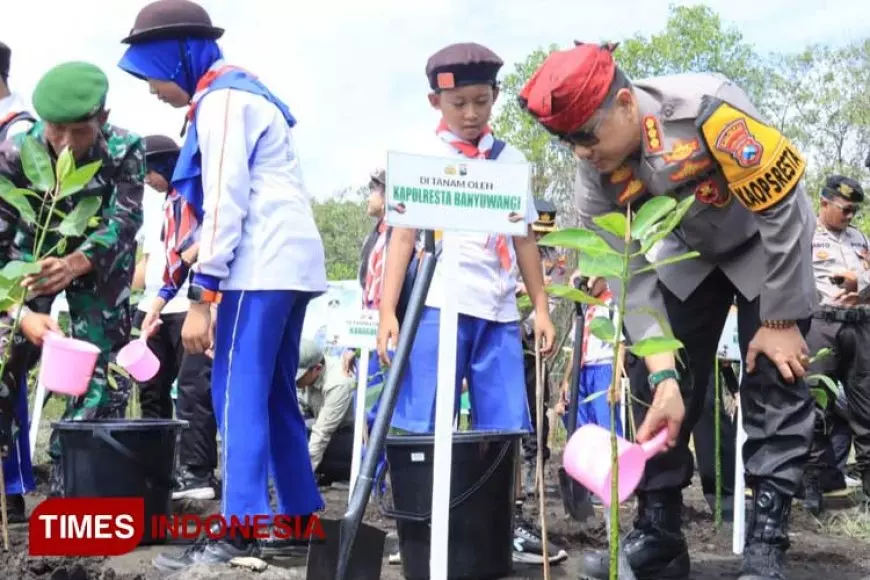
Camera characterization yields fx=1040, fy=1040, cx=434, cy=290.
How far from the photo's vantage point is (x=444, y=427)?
2377 mm

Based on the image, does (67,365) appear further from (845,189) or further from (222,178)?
(845,189)

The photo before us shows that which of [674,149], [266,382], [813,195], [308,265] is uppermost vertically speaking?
[813,195]

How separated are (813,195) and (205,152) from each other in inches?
958

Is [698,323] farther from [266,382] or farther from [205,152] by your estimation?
[205,152]

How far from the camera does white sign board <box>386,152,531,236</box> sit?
2420 millimetres

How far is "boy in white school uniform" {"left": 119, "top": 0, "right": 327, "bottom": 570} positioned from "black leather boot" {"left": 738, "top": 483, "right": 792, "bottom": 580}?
1.45 meters

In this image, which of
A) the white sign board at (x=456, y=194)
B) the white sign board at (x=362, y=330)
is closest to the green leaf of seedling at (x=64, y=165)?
the white sign board at (x=456, y=194)

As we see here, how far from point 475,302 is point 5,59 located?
2530 millimetres

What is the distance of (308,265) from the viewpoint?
3357 millimetres

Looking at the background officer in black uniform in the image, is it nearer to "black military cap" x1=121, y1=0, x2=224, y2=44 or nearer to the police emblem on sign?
the police emblem on sign

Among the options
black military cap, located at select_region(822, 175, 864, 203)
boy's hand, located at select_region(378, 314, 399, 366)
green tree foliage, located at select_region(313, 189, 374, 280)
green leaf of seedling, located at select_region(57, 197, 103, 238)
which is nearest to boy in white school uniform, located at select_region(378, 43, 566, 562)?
boy's hand, located at select_region(378, 314, 399, 366)

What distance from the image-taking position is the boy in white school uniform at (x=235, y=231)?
3.16 meters

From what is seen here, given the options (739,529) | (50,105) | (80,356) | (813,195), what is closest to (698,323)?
(739,529)

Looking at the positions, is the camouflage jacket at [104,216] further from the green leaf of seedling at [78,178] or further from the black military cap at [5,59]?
the green leaf of seedling at [78,178]
